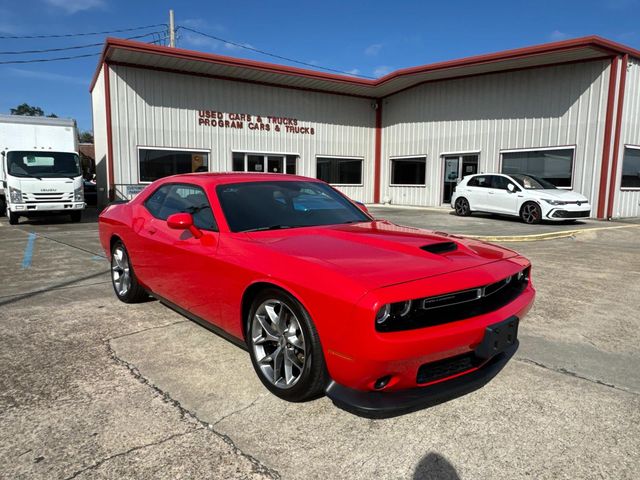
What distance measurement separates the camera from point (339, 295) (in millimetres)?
2328

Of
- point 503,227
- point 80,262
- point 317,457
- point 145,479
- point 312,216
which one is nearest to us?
point 145,479

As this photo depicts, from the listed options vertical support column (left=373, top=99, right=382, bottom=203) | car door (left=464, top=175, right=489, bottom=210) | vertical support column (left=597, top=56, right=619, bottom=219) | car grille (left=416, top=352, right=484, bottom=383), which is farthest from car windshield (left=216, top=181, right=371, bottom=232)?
vertical support column (left=373, top=99, right=382, bottom=203)

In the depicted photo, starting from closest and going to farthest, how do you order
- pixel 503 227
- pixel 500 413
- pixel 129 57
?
pixel 500 413 < pixel 503 227 < pixel 129 57

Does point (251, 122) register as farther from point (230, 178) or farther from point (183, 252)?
point (183, 252)

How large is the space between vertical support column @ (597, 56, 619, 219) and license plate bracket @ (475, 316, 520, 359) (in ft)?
45.8

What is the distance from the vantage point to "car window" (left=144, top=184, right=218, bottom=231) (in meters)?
3.62

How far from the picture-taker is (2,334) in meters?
3.97

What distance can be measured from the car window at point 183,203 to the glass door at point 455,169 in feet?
50.5

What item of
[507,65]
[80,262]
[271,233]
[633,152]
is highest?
[507,65]

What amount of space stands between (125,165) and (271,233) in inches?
595

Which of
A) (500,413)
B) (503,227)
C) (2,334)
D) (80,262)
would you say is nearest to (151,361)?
(2,334)

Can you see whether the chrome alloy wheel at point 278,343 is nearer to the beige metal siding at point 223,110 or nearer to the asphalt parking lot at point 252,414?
the asphalt parking lot at point 252,414

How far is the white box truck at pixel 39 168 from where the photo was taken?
13.3 m

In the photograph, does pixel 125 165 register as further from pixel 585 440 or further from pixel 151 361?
pixel 585 440
